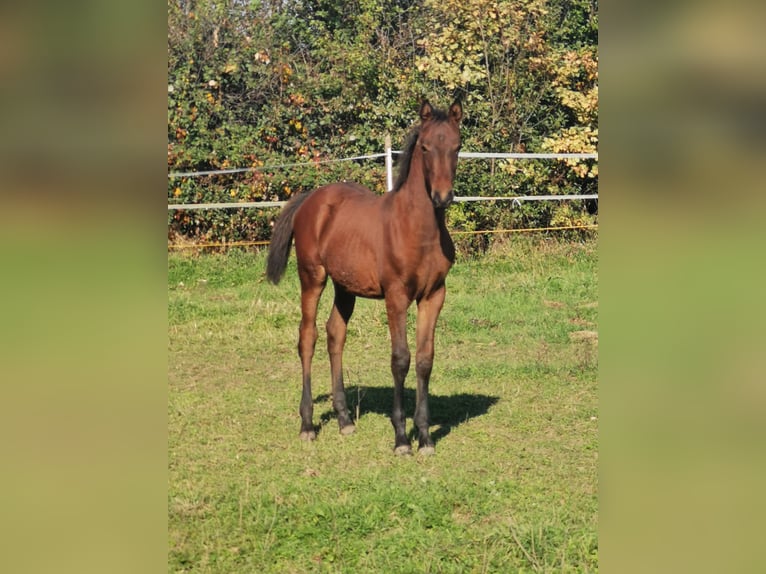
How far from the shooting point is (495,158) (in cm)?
1544

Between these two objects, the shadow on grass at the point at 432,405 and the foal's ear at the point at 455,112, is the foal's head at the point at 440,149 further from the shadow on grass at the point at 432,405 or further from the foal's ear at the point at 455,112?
the shadow on grass at the point at 432,405

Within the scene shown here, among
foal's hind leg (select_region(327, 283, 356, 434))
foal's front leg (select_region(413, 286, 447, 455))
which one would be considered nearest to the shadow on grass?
foal's hind leg (select_region(327, 283, 356, 434))

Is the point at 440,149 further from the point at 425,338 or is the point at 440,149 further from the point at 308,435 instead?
the point at 308,435

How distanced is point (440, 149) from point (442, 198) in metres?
0.32

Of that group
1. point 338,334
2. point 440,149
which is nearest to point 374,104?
point 338,334

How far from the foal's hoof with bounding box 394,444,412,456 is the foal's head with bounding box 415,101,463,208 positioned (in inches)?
64.5

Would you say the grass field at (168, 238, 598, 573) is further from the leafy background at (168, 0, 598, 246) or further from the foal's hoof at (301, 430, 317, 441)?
the leafy background at (168, 0, 598, 246)

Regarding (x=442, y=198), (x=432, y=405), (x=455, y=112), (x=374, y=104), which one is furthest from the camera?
(x=374, y=104)

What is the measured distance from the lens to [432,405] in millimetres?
7715

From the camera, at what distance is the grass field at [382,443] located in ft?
14.9
